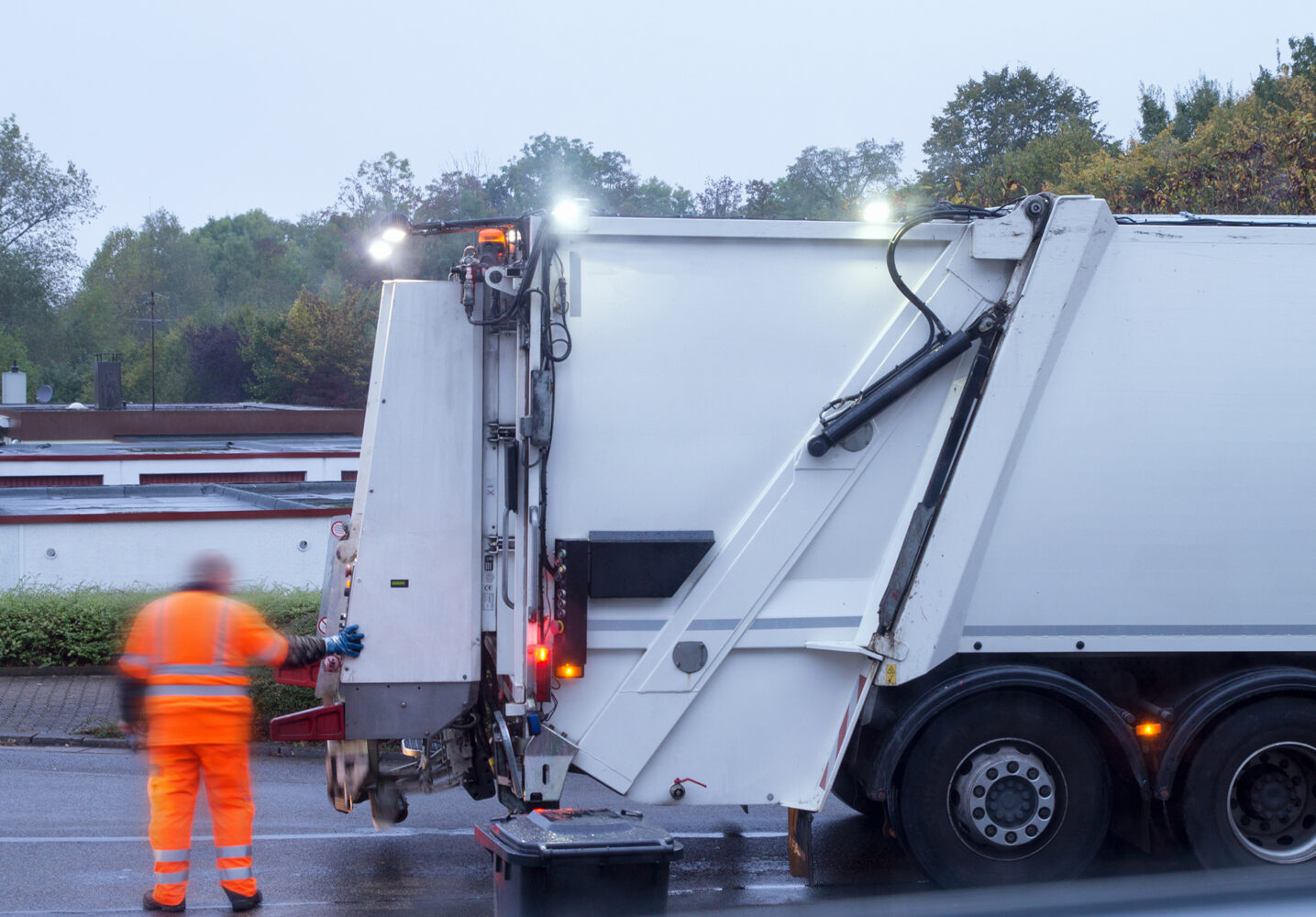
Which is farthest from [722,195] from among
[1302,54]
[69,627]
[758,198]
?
[69,627]

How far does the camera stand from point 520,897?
4.39 metres

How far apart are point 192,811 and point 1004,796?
348cm

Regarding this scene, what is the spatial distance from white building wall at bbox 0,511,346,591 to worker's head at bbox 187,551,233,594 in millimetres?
9027

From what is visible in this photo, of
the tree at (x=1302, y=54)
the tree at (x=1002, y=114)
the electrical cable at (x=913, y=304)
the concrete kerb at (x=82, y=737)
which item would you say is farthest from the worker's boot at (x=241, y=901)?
the tree at (x=1002, y=114)

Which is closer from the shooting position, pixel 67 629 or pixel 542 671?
pixel 542 671

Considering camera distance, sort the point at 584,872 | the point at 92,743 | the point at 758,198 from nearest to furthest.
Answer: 1. the point at 584,872
2. the point at 92,743
3. the point at 758,198

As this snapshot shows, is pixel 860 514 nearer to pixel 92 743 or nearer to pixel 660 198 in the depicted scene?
pixel 92 743

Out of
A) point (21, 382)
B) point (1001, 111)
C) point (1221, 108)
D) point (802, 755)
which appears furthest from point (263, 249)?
point (802, 755)

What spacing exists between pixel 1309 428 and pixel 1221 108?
1501 inches

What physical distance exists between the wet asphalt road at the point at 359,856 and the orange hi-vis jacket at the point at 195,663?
818 millimetres

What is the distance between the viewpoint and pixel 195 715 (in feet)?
17.5

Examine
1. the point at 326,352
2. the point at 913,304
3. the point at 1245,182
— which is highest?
the point at 326,352

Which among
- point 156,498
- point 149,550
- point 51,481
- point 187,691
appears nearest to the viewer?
point 187,691

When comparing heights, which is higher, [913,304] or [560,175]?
[560,175]
